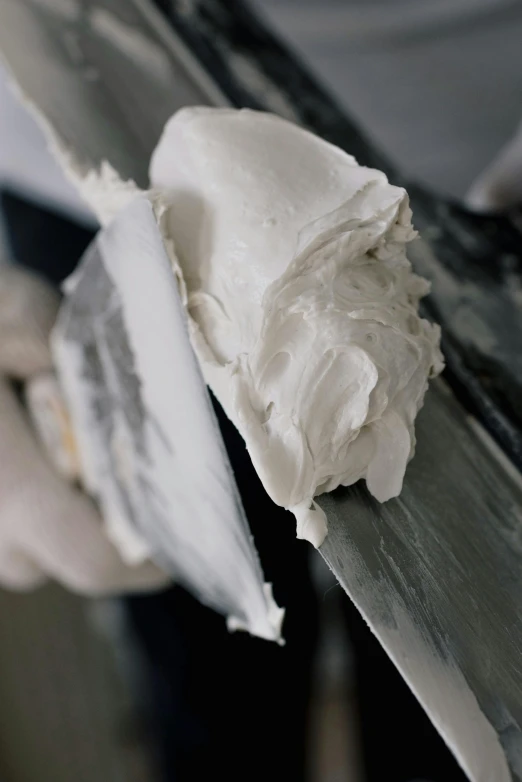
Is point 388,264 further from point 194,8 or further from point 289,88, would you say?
point 194,8

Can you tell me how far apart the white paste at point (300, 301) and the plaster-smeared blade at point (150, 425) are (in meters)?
0.03

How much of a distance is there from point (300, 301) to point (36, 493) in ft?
1.62

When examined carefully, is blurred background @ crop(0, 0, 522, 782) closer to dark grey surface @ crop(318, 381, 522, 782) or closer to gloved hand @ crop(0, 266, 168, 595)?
gloved hand @ crop(0, 266, 168, 595)

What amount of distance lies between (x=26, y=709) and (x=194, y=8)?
116 centimetres

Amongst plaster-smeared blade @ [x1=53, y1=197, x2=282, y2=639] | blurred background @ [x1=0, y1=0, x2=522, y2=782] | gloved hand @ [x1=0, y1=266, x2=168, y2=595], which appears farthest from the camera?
blurred background @ [x1=0, y1=0, x2=522, y2=782]

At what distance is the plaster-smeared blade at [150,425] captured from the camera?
0.45 meters

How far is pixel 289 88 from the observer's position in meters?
0.66

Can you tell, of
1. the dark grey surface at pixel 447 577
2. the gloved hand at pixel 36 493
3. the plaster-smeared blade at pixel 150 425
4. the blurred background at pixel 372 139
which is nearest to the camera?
the dark grey surface at pixel 447 577

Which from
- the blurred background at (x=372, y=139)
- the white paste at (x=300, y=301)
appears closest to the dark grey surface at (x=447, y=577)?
the white paste at (x=300, y=301)

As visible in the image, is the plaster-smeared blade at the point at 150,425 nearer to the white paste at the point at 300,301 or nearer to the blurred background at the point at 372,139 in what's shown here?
the white paste at the point at 300,301

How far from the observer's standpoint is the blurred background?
2.92 feet

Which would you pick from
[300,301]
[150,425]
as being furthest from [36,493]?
[300,301]

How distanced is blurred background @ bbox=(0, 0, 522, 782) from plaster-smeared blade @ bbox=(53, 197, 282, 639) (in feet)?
0.82

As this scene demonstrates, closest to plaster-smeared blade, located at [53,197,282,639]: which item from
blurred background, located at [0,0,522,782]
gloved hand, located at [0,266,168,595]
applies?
gloved hand, located at [0,266,168,595]
